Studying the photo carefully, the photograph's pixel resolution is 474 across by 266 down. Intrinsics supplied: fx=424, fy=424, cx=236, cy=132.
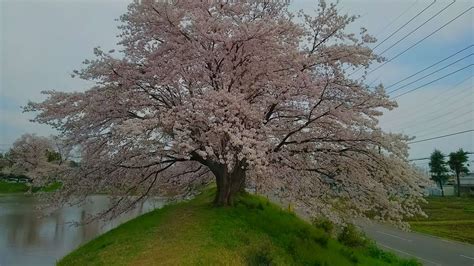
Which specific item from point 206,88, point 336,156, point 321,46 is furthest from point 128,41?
point 336,156

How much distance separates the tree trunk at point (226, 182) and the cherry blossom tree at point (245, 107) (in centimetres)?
4

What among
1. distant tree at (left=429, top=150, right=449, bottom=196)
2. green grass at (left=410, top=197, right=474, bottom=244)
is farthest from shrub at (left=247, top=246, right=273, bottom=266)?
distant tree at (left=429, top=150, right=449, bottom=196)

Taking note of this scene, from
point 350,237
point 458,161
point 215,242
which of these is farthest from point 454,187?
point 215,242

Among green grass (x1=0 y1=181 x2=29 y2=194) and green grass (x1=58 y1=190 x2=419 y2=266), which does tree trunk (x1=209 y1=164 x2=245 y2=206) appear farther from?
green grass (x1=0 y1=181 x2=29 y2=194)

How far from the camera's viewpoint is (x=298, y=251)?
1020 cm

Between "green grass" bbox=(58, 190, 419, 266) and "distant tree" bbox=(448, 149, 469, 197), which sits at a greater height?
"distant tree" bbox=(448, 149, 469, 197)

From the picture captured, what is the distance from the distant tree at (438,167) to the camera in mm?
60000

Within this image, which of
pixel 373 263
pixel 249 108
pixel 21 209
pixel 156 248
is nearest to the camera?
pixel 156 248

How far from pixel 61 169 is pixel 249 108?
5.93 m

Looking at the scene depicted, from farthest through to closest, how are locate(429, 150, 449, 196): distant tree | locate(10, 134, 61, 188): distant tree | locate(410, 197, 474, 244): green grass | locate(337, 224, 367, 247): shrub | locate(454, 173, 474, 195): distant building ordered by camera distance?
1. locate(454, 173, 474, 195): distant building
2. locate(429, 150, 449, 196): distant tree
3. locate(10, 134, 61, 188): distant tree
4. locate(410, 197, 474, 244): green grass
5. locate(337, 224, 367, 247): shrub

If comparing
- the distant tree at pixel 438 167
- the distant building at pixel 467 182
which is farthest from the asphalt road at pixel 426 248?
the distant building at pixel 467 182

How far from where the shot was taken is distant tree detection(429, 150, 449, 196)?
6000 cm

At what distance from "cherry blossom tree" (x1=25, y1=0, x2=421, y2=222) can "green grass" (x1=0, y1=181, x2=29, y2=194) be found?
1832 inches

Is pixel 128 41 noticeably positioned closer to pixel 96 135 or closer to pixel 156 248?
pixel 96 135
